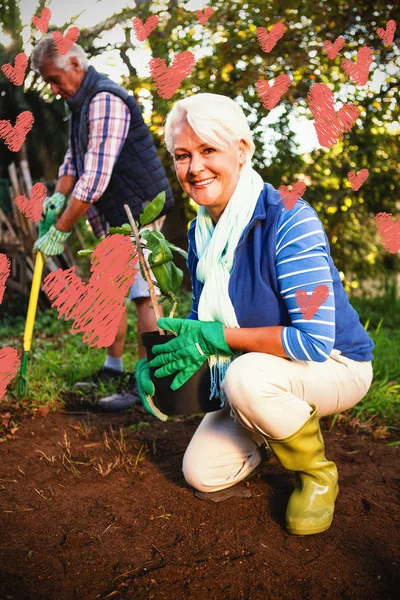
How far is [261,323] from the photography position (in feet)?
5.26

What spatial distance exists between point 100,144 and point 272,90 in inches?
81.3

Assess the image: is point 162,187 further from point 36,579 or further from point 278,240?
point 36,579

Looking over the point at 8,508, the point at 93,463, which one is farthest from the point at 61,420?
the point at 8,508

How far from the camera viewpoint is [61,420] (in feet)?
7.95

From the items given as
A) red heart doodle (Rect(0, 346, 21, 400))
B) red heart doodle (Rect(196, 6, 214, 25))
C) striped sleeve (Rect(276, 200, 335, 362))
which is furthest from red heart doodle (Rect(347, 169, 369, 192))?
striped sleeve (Rect(276, 200, 335, 362))

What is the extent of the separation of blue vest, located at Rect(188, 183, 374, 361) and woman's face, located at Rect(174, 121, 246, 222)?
0.38 ft

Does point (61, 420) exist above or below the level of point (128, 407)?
above

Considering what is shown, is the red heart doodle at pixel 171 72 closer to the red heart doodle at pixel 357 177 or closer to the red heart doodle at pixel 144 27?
the red heart doodle at pixel 144 27

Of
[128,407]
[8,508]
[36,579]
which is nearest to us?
[36,579]

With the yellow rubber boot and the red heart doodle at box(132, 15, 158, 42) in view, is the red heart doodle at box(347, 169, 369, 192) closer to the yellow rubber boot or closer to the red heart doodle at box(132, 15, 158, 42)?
the red heart doodle at box(132, 15, 158, 42)

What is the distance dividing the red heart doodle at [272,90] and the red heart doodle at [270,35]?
259 mm

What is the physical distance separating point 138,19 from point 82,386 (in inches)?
118

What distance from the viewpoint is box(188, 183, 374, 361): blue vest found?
1.56 meters

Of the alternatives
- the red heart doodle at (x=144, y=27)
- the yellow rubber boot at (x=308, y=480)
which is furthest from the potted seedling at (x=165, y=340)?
the red heart doodle at (x=144, y=27)
